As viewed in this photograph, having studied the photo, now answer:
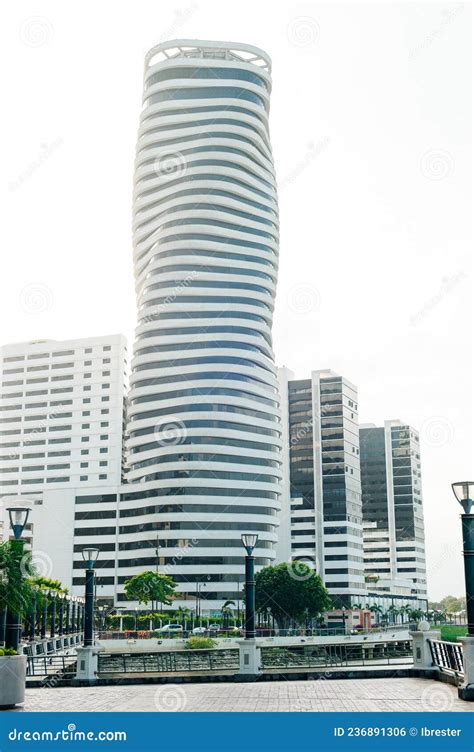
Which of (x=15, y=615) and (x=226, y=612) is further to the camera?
(x=226, y=612)

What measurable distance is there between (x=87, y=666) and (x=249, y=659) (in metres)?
5.09

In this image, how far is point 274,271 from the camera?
138125 millimetres

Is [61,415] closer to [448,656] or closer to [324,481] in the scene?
[324,481]

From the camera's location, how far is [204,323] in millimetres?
129875

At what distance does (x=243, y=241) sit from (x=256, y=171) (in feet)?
45.2

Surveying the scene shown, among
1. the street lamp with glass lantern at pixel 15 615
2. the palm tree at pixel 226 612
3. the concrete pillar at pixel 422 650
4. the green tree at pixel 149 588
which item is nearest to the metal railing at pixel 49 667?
the street lamp with glass lantern at pixel 15 615

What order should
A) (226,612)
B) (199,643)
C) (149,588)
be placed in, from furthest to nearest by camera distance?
1. (226,612)
2. (149,588)
3. (199,643)

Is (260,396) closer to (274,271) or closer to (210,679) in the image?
(274,271)

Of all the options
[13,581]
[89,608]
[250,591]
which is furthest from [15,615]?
[89,608]

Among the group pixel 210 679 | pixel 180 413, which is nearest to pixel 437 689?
pixel 210 679

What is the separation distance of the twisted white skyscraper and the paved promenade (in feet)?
315

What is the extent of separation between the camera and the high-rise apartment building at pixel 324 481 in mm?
150250

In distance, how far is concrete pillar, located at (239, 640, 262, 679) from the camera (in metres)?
26.3

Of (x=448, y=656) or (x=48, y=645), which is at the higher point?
(x=448, y=656)
